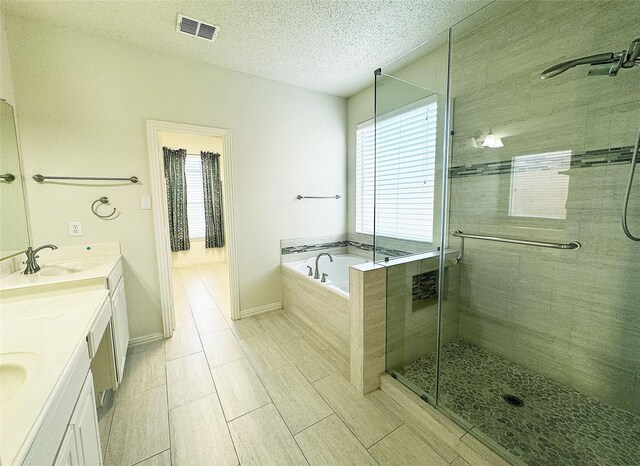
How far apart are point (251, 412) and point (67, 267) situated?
5.51 feet

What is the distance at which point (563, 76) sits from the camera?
1673 millimetres

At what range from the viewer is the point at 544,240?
184 centimetres

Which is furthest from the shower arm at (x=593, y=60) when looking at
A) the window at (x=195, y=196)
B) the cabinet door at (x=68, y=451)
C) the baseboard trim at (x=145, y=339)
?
the window at (x=195, y=196)

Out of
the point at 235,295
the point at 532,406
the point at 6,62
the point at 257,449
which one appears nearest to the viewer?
the point at 257,449

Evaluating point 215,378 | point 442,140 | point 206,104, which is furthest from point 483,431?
point 206,104

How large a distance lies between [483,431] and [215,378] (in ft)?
5.78

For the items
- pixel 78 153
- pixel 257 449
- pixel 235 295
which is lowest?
pixel 257 449

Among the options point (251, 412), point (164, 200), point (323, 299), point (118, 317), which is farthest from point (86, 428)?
point (164, 200)

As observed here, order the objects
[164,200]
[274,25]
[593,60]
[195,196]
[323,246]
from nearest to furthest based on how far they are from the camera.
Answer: [593,60], [274,25], [164,200], [323,246], [195,196]

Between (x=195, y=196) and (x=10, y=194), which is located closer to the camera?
(x=10, y=194)

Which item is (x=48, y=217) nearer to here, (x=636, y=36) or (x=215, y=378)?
(x=215, y=378)

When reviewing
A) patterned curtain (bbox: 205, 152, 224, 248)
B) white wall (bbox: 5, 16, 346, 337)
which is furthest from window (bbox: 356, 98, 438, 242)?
patterned curtain (bbox: 205, 152, 224, 248)

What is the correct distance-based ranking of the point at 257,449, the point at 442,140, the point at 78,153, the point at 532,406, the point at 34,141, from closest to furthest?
the point at 257,449 < the point at 532,406 < the point at 34,141 < the point at 78,153 < the point at 442,140

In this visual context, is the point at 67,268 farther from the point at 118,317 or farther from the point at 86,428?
the point at 86,428
